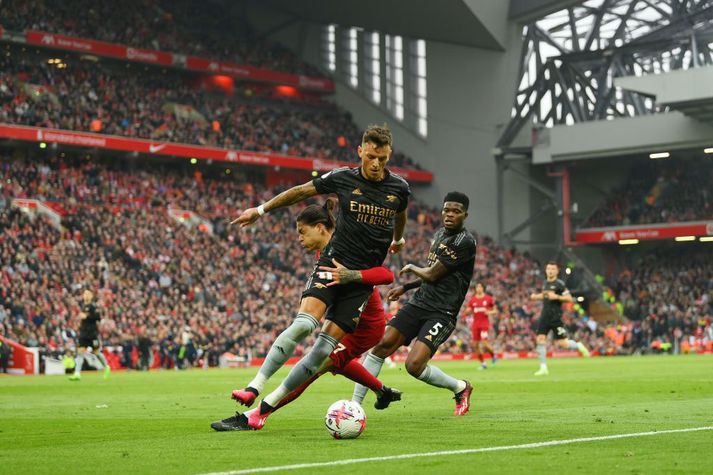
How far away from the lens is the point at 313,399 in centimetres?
1695

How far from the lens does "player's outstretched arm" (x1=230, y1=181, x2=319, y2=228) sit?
9992 mm

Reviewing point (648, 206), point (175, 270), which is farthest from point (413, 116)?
point (175, 270)

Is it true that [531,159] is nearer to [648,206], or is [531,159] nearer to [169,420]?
[648,206]

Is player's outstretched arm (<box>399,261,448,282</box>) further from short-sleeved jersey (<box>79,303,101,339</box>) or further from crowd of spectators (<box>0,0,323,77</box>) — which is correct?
crowd of spectators (<box>0,0,323,77</box>)

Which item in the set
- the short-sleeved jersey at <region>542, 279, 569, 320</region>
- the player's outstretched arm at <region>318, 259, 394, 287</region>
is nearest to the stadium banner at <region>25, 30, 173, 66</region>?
the short-sleeved jersey at <region>542, 279, 569, 320</region>

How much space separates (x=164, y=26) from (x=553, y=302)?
41.7m

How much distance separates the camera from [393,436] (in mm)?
10016

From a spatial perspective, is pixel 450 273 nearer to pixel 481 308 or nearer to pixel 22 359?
pixel 481 308

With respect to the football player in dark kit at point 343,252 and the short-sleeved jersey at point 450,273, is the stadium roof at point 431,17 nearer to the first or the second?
the short-sleeved jersey at point 450,273

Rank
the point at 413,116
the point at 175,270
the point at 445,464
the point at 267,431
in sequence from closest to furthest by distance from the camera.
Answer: the point at 445,464, the point at 267,431, the point at 175,270, the point at 413,116

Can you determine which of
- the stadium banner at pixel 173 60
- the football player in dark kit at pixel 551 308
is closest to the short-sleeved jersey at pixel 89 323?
the football player in dark kit at pixel 551 308

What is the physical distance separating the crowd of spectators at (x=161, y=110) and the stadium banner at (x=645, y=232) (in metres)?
11.3

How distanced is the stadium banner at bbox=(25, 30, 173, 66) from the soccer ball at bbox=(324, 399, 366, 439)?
49011 mm

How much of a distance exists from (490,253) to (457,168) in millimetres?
6118
